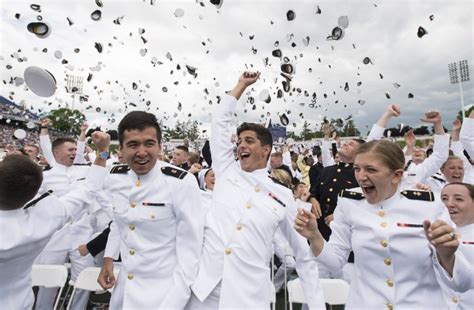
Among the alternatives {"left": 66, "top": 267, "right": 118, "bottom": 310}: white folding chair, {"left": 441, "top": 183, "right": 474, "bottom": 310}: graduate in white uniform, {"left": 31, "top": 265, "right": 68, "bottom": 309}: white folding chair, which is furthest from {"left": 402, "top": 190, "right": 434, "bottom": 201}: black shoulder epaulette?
{"left": 31, "top": 265, "right": 68, "bottom": 309}: white folding chair

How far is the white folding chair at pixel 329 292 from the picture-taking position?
380 centimetres

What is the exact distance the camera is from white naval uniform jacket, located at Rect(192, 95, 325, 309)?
2379 mm

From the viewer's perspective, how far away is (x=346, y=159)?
5.36 metres

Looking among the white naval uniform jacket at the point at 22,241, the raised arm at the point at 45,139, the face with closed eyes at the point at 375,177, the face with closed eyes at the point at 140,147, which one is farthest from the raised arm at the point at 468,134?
the raised arm at the point at 45,139

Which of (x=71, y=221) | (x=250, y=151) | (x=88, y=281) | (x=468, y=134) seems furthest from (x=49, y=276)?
(x=468, y=134)

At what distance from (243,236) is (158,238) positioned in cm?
67

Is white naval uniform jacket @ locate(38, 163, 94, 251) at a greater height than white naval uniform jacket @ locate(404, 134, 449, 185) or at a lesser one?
lesser

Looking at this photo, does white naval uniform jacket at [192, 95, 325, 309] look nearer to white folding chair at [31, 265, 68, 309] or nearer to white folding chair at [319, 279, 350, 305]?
white folding chair at [319, 279, 350, 305]

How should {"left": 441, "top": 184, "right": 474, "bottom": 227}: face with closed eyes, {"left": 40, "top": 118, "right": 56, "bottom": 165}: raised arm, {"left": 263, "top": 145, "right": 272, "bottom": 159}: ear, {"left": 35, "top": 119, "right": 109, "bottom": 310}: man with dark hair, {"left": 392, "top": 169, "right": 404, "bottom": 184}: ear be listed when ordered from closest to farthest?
{"left": 392, "top": 169, "right": 404, "bottom": 184}: ear
{"left": 263, "top": 145, "right": 272, "bottom": 159}: ear
{"left": 441, "top": 184, "right": 474, "bottom": 227}: face with closed eyes
{"left": 35, "top": 119, "right": 109, "bottom": 310}: man with dark hair
{"left": 40, "top": 118, "right": 56, "bottom": 165}: raised arm

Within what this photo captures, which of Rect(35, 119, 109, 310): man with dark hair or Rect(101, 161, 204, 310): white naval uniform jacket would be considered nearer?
Rect(101, 161, 204, 310): white naval uniform jacket

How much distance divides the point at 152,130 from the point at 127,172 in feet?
1.66

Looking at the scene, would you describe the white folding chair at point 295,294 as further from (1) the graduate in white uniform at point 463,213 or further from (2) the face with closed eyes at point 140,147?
(2) the face with closed eyes at point 140,147

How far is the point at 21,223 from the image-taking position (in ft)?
8.23

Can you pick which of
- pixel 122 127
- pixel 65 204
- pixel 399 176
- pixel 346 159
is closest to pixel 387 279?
pixel 399 176
